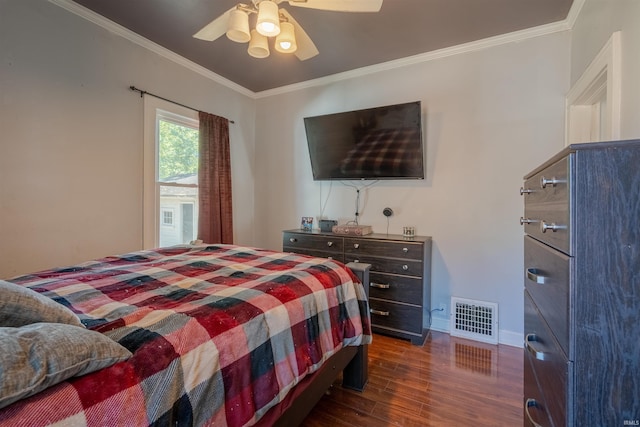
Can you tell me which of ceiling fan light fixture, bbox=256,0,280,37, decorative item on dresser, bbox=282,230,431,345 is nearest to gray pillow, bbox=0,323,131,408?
ceiling fan light fixture, bbox=256,0,280,37

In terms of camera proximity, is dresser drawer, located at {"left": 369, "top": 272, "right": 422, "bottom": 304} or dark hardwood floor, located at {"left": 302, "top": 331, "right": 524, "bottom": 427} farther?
dresser drawer, located at {"left": 369, "top": 272, "right": 422, "bottom": 304}

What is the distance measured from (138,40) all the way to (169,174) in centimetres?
124

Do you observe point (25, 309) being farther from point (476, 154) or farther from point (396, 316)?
point (476, 154)

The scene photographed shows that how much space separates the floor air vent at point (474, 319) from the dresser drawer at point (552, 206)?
180 centimetres

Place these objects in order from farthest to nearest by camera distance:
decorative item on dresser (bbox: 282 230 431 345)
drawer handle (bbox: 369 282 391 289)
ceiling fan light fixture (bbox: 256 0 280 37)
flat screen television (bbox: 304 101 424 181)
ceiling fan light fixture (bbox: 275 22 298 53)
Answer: flat screen television (bbox: 304 101 424 181) → drawer handle (bbox: 369 282 391 289) → decorative item on dresser (bbox: 282 230 431 345) → ceiling fan light fixture (bbox: 275 22 298 53) → ceiling fan light fixture (bbox: 256 0 280 37)

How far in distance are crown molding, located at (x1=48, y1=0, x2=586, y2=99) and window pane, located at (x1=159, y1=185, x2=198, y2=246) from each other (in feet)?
4.38

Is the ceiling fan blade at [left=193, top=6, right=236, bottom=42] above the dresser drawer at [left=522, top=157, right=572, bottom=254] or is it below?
above

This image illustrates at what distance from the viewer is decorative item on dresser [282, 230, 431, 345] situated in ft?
8.50

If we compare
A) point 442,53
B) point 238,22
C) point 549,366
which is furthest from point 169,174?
point 549,366

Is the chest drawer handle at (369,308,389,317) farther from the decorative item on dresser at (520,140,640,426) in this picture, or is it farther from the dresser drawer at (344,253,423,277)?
the decorative item on dresser at (520,140,640,426)

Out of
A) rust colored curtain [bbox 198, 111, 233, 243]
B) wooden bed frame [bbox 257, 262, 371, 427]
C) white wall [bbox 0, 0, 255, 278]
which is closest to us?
wooden bed frame [bbox 257, 262, 371, 427]

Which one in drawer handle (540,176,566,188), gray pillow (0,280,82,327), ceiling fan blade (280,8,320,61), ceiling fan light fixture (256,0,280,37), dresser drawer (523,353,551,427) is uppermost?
ceiling fan blade (280,8,320,61)

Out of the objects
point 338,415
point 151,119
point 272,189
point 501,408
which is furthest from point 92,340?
point 272,189

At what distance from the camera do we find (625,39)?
4.97 ft
